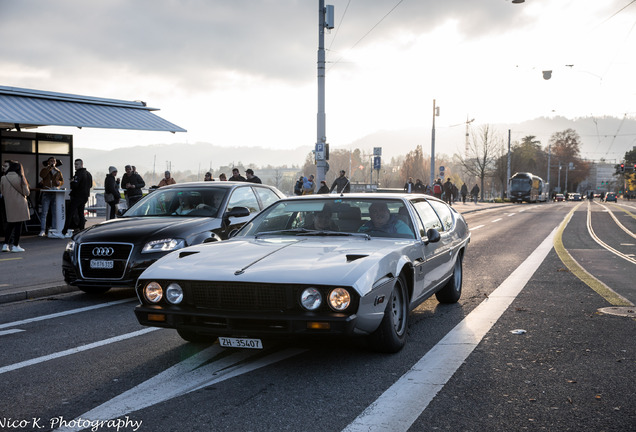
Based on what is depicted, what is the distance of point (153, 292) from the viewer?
15.0ft

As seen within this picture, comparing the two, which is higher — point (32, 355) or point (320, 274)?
point (320, 274)

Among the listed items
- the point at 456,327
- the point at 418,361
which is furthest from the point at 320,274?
the point at 456,327

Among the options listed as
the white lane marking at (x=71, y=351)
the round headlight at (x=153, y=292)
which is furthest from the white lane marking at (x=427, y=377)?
the white lane marking at (x=71, y=351)

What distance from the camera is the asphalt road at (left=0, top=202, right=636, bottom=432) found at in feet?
11.5

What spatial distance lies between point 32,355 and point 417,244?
135 inches

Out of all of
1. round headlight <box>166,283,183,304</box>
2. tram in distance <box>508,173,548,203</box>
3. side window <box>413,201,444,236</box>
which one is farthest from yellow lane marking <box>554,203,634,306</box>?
tram in distance <box>508,173,548,203</box>

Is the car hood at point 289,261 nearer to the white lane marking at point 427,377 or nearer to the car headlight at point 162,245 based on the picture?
the white lane marking at point 427,377

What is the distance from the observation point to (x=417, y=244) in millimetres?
5586

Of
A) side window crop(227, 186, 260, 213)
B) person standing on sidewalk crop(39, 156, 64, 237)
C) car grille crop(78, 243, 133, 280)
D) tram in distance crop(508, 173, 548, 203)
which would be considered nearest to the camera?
car grille crop(78, 243, 133, 280)

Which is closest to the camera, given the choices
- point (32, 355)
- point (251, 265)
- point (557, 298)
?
point (251, 265)

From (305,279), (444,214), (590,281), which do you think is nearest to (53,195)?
(444,214)

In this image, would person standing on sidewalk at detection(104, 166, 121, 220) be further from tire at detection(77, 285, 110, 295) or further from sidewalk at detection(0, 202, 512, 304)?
tire at detection(77, 285, 110, 295)

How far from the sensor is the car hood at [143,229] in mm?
7660

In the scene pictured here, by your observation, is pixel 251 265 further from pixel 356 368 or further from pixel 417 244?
pixel 417 244
